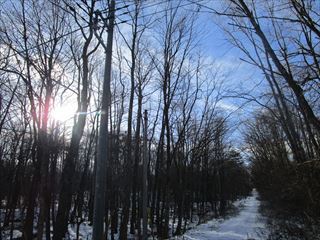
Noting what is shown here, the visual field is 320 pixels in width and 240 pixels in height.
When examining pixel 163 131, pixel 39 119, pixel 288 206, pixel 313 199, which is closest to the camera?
pixel 313 199

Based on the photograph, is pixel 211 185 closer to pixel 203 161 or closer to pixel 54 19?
pixel 203 161

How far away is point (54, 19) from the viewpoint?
1372cm

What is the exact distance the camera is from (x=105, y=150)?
6.22 m

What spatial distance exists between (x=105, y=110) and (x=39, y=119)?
9.42m

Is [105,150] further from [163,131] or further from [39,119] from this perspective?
Answer: [163,131]

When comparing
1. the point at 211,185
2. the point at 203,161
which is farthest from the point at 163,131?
the point at 211,185

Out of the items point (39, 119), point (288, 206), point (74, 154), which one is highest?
point (39, 119)

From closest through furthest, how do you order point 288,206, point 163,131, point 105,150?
point 105,150
point 288,206
point 163,131

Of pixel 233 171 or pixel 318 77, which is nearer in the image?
pixel 318 77

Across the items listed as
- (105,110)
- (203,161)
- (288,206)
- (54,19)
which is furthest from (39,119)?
(203,161)

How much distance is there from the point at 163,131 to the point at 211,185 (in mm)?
29471

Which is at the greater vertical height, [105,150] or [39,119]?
[39,119]

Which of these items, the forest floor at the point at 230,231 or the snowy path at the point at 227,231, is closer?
Result: the forest floor at the point at 230,231

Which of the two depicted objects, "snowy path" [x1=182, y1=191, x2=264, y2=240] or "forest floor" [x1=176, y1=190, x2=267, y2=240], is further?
"snowy path" [x1=182, y1=191, x2=264, y2=240]
